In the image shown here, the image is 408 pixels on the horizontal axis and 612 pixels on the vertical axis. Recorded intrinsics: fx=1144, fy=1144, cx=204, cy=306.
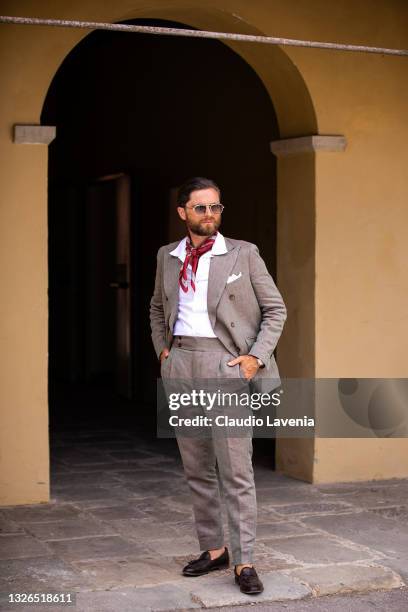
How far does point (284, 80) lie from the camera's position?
26.0ft

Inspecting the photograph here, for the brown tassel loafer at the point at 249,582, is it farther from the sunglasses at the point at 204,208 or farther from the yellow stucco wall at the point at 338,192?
the yellow stucco wall at the point at 338,192

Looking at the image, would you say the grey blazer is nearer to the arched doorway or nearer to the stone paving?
the stone paving

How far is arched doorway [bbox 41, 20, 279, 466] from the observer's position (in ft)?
32.6

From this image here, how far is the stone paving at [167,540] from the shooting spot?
5391 millimetres

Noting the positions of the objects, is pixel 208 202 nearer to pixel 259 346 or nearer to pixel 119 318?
pixel 259 346

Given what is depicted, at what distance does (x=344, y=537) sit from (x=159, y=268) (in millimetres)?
1940

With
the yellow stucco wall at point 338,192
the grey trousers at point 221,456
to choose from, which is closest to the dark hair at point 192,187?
the grey trousers at point 221,456

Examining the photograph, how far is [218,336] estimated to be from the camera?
17.5 feet

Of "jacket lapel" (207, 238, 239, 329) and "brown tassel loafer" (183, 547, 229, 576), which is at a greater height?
"jacket lapel" (207, 238, 239, 329)

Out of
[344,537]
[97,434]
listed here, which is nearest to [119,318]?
[97,434]

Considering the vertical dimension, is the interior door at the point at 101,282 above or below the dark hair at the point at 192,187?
below

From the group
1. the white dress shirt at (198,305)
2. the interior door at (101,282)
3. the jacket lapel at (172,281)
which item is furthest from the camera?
the interior door at (101,282)

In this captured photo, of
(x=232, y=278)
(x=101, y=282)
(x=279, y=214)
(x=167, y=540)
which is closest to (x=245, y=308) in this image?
(x=232, y=278)

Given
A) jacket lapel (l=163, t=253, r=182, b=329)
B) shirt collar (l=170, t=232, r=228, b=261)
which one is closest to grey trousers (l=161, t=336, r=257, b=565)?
jacket lapel (l=163, t=253, r=182, b=329)
